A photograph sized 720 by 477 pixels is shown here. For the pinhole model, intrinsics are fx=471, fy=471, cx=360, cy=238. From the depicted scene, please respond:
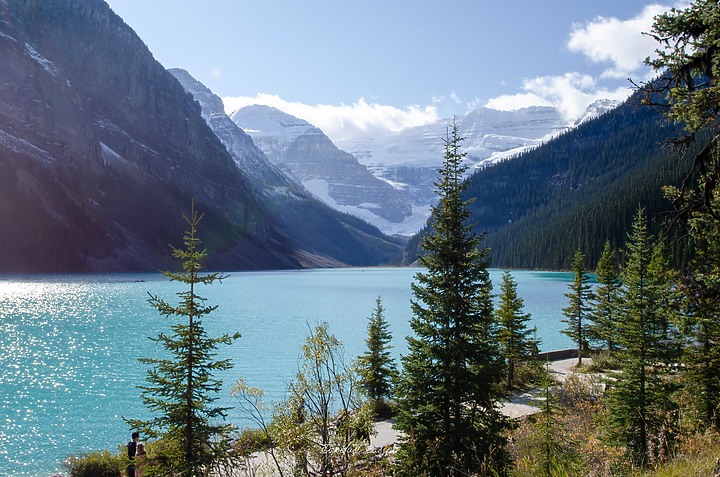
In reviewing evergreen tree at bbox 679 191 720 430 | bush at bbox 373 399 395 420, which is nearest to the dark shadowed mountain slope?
bush at bbox 373 399 395 420

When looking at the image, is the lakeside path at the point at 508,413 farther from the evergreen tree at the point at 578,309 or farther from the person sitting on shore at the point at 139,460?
the person sitting on shore at the point at 139,460

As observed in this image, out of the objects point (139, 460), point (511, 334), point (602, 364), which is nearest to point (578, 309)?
point (602, 364)

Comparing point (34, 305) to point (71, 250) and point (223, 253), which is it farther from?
point (223, 253)

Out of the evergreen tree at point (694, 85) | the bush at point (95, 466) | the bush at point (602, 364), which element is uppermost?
the evergreen tree at point (694, 85)

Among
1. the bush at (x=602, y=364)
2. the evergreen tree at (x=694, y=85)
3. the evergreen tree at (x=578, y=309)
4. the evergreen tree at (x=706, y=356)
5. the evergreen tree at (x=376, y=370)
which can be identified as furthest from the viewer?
the evergreen tree at (x=578, y=309)

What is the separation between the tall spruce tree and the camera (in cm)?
1288

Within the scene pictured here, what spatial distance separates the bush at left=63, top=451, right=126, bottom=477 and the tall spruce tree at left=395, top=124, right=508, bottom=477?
1003cm

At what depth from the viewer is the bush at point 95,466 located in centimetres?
1571

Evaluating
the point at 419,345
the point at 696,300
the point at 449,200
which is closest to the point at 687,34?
the point at 696,300

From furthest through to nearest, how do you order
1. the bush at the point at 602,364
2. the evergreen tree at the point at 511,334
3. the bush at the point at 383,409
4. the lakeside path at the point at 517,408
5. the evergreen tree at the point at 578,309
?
1. the evergreen tree at the point at 578,309
2. the bush at the point at 602,364
3. the evergreen tree at the point at 511,334
4. the bush at the point at 383,409
5. the lakeside path at the point at 517,408

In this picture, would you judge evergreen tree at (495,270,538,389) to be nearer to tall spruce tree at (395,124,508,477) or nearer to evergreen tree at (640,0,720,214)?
tall spruce tree at (395,124,508,477)

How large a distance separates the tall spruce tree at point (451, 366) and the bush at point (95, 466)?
10.0 m

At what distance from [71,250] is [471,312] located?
149322 mm

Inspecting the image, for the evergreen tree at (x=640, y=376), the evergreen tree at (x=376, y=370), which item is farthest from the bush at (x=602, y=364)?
the evergreen tree at (x=640, y=376)
